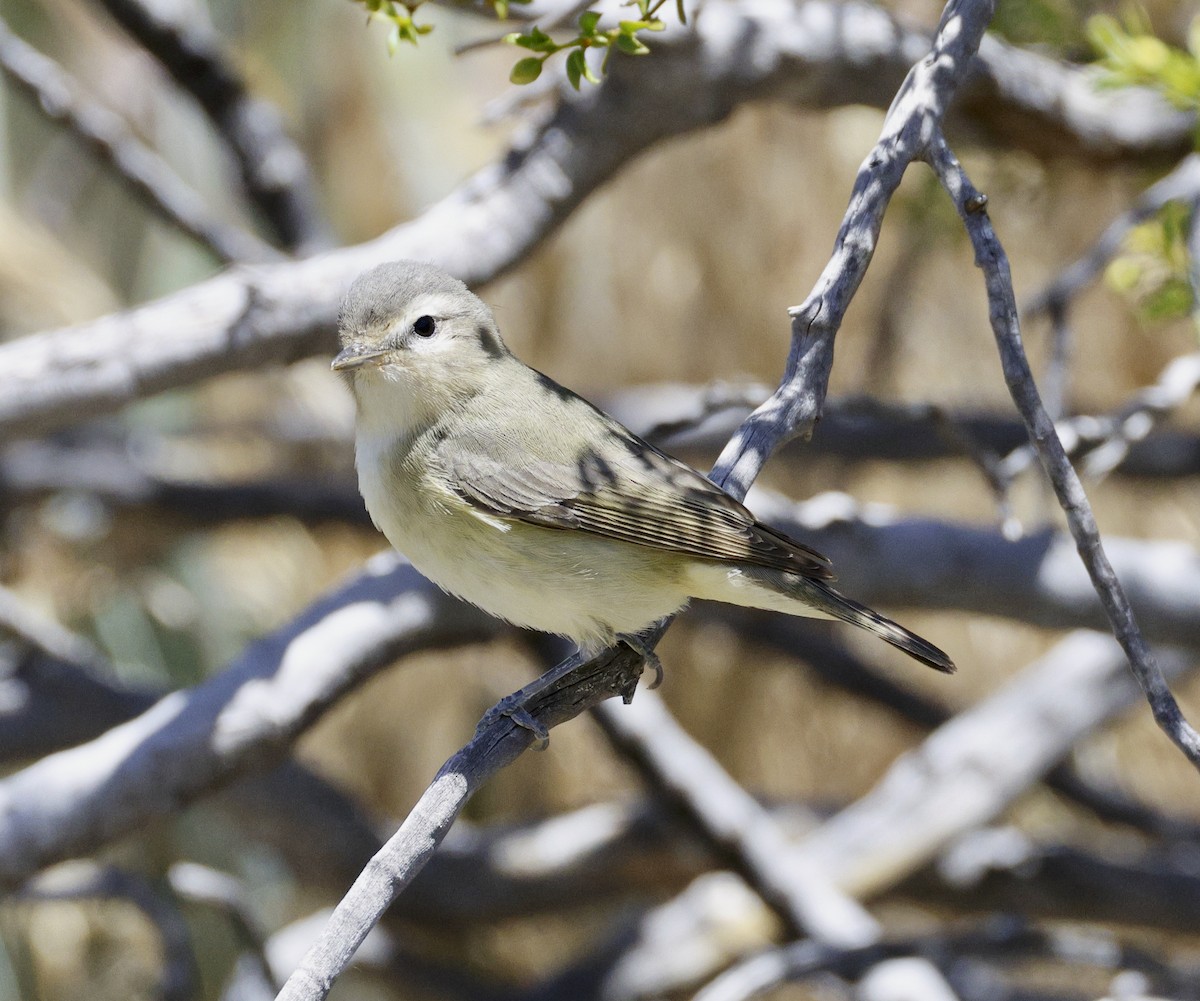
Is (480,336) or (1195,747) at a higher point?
(480,336)

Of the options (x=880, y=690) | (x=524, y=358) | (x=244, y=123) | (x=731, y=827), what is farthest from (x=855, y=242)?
(x=524, y=358)

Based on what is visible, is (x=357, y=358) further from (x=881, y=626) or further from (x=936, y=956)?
(x=936, y=956)

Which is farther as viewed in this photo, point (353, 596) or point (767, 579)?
point (353, 596)

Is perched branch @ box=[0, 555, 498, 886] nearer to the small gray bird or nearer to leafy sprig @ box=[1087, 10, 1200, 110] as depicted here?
the small gray bird

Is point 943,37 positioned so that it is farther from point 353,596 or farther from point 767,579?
point 353,596

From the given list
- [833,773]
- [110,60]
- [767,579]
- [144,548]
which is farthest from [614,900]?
[110,60]

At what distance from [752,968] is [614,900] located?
176 centimetres

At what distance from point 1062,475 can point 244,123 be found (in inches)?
142

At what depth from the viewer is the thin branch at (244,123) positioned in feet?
14.3

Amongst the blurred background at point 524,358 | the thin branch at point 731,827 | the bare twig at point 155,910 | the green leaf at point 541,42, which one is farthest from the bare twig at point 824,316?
the blurred background at point 524,358

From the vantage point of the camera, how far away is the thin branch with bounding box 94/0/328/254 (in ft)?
14.3

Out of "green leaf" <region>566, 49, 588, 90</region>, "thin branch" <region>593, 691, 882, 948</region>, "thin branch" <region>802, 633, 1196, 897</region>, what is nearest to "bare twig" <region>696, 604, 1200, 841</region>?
"thin branch" <region>802, 633, 1196, 897</region>

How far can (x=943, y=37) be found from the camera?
1964 millimetres

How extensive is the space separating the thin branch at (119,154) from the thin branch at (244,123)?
0.28 m
